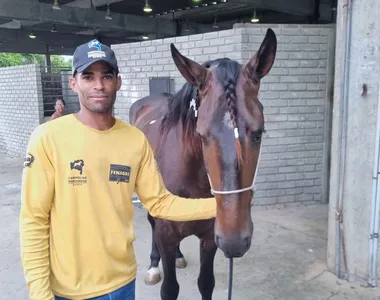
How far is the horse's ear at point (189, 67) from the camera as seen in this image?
1.66 meters

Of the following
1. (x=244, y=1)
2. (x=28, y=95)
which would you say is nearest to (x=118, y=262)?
(x=28, y=95)

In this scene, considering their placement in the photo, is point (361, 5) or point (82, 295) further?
point (361, 5)

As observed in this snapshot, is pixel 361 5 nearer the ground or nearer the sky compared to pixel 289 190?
nearer the sky

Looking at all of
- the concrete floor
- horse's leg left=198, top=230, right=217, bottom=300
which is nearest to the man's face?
horse's leg left=198, top=230, right=217, bottom=300

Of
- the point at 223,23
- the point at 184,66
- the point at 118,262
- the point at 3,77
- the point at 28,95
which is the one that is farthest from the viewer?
the point at 223,23

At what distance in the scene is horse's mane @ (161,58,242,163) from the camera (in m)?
1.54

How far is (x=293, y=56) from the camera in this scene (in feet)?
16.1

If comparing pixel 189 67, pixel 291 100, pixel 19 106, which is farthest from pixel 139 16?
pixel 189 67

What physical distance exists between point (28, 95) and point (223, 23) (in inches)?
332

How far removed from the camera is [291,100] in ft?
16.5

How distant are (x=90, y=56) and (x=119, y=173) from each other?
1.54 ft

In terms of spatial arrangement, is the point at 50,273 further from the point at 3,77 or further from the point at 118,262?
the point at 3,77

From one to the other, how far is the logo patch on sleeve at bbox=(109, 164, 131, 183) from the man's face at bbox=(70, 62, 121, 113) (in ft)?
0.76

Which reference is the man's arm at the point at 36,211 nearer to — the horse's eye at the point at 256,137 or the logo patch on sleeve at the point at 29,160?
the logo patch on sleeve at the point at 29,160
